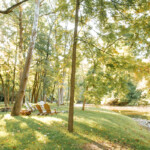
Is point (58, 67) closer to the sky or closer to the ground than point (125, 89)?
closer to the sky

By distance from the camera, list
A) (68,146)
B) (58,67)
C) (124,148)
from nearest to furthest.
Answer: (68,146)
(124,148)
(58,67)

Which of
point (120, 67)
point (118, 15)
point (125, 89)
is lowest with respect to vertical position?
point (125, 89)

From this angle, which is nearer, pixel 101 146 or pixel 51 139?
pixel 51 139

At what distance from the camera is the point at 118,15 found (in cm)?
575

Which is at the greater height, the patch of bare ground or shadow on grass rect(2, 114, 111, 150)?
shadow on grass rect(2, 114, 111, 150)

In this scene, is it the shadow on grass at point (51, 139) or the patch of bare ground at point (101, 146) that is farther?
the patch of bare ground at point (101, 146)

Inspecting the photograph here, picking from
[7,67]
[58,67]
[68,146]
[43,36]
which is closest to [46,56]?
[43,36]

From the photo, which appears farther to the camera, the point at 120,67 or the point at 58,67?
the point at 58,67

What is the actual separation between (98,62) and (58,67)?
6.72 ft

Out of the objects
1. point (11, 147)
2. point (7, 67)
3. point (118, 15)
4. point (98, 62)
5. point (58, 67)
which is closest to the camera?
point (11, 147)

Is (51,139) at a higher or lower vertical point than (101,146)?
higher

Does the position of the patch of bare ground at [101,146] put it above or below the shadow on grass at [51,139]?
below

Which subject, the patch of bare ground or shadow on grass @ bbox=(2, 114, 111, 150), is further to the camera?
the patch of bare ground

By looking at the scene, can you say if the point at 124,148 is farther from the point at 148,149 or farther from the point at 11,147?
the point at 11,147
